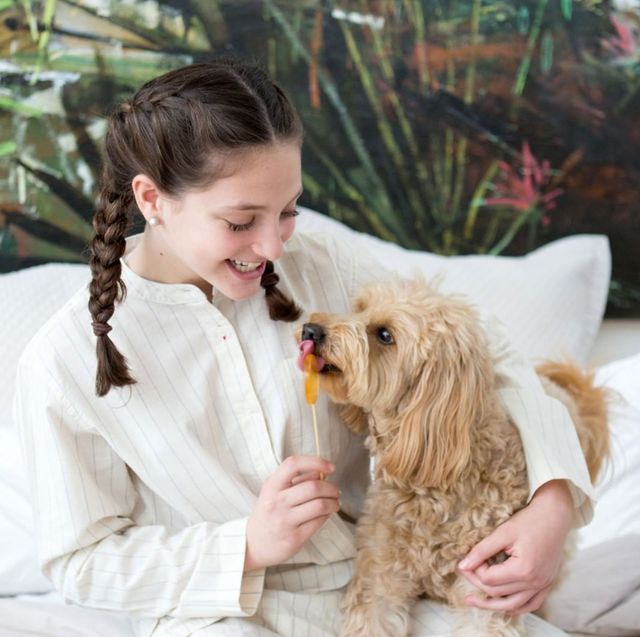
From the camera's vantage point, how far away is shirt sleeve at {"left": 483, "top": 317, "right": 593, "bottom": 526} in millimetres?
1389

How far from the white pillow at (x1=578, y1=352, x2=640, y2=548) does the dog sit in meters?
0.52

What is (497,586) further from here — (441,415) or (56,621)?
(56,621)

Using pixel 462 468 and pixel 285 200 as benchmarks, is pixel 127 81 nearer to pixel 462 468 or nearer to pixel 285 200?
pixel 285 200

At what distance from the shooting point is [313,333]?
135 cm

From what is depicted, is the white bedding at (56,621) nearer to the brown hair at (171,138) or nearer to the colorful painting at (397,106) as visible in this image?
the brown hair at (171,138)

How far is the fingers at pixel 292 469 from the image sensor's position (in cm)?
129

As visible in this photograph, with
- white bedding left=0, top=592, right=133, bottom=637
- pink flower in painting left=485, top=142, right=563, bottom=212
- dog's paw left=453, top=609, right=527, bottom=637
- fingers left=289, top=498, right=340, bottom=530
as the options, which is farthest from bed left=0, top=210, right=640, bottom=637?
fingers left=289, top=498, right=340, bottom=530

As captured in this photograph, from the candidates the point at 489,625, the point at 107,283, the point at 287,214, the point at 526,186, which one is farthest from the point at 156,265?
the point at 526,186

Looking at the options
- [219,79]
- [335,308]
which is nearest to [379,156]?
[335,308]

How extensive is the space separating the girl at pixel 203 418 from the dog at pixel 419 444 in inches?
1.7

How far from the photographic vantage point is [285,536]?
130 cm

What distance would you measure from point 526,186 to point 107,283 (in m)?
1.45

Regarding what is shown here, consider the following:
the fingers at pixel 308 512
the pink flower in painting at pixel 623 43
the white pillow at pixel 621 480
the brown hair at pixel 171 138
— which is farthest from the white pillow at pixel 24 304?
the pink flower in painting at pixel 623 43

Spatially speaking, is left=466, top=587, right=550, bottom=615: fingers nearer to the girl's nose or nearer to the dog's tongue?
the dog's tongue
